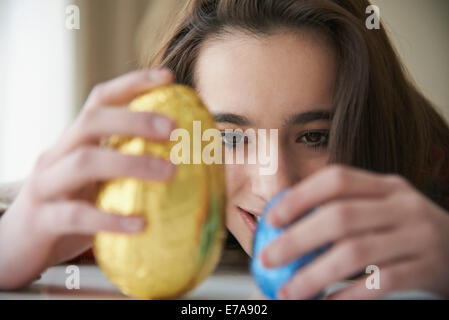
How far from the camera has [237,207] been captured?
851 mm

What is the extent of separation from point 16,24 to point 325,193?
2.88 ft

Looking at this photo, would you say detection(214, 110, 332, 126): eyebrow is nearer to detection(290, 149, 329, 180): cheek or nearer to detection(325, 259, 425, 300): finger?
detection(290, 149, 329, 180): cheek

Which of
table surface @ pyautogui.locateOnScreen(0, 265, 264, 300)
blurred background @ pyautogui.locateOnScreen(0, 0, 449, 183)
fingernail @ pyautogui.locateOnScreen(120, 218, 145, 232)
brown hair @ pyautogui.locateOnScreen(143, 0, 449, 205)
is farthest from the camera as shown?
blurred background @ pyautogui.locateOnScreen(0, 0, 449, 183)

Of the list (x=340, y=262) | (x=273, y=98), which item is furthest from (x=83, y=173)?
(x=273, y=98)

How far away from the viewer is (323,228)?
0.38 m

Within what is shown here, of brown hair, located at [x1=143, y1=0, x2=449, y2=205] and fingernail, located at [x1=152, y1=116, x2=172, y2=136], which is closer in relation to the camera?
fingernail, located at [x1=152, y1=116, x2=172, y2=136]

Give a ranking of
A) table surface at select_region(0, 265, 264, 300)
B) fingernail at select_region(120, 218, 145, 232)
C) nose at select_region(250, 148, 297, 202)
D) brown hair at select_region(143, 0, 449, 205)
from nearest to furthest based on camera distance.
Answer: fingernail at select_region(120, 218, 145, 232) < table surface at select_region(0, 265, 264, 300) < nose at select_region(250, 148, 297, 202) < brown hair at select_region(143, 0, 449, 205)

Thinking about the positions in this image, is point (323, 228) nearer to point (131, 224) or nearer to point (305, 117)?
point (131, 224)

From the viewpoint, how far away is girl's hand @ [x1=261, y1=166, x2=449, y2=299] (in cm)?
38

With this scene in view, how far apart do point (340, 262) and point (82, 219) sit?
21cm

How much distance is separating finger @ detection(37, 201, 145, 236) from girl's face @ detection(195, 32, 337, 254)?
302mm

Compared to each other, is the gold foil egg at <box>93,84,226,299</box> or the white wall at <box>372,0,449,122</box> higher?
the white wall at <box>372,0,449,122</box>
